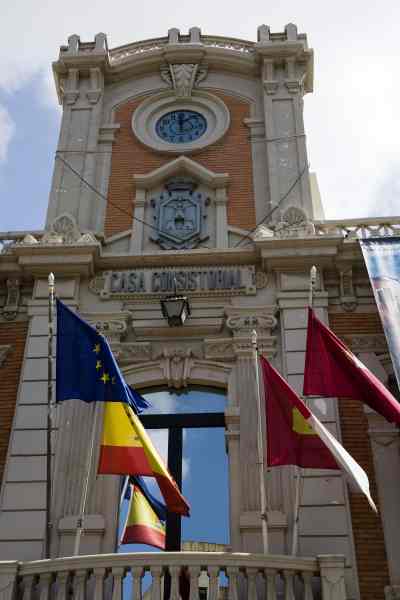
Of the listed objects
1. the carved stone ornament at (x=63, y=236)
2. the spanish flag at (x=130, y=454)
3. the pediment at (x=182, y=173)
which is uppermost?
the pediment at (x=182, y=173)

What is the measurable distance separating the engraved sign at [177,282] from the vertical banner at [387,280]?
81.6 inches

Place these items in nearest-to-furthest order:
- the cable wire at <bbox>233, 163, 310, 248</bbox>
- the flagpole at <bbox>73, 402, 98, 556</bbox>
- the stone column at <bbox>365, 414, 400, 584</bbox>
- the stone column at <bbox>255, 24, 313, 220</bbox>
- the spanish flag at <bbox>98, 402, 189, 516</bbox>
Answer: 1. the spanish flag at <bbox>98, 402, 189, 516</bbox>
2. the flagpole at <bbox>73, 402, 98, 556</bbox>
3. the stone column at <bbox>365, 414, 400, 584</bbox>
4. the cable wire at <bbox>233, 163, 310, 248</bbox>
5. the stone column at <bbox>255, 24, 313, 220</bbox>

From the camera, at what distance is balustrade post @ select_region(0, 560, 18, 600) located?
362 inches

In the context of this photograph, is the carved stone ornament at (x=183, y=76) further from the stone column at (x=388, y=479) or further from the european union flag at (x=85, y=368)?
the stone column at (x=388, y=479)

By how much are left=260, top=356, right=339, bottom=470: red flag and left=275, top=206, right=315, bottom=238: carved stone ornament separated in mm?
4070

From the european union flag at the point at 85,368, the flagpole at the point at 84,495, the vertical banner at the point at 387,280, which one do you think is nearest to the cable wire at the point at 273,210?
the vertical banner at the point at 387,280

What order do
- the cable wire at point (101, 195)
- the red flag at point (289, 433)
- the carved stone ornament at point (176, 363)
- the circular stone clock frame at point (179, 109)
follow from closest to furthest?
the red flag at point (289, 433) < the carved stone ornament at point (176, 363) < the cable wire at point (101, 195) < the circular stone clock frame at point (179, 109)

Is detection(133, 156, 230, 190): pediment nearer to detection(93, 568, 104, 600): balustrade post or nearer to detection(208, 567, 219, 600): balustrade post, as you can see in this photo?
detection(208, 567, 219, 600): balustrade post

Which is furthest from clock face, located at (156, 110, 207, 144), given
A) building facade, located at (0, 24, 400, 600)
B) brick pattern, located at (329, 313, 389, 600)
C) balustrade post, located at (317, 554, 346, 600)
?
balustrade post, located at (317, 554, 346, 600)

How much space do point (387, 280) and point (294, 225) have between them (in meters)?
2.38

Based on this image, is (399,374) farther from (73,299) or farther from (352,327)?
(73,299)

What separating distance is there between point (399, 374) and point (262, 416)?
7.28ft

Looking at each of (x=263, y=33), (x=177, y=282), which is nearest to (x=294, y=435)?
(x=177, y=282)

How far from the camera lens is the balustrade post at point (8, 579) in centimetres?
920
